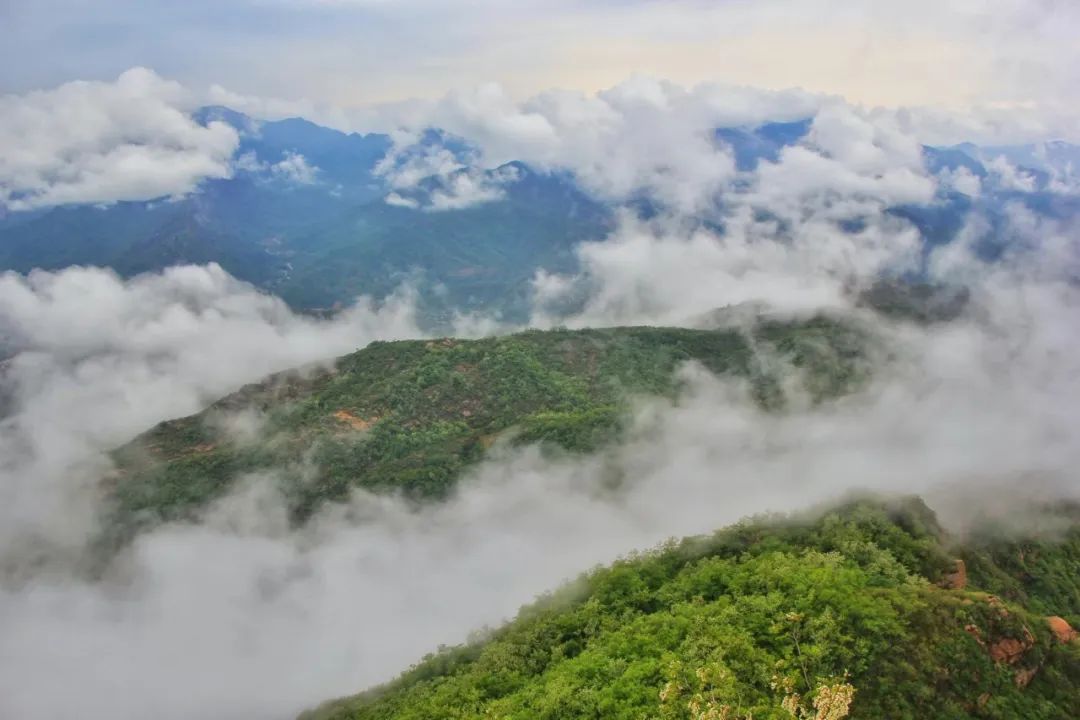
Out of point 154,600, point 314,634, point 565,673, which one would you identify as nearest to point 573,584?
point 565,673

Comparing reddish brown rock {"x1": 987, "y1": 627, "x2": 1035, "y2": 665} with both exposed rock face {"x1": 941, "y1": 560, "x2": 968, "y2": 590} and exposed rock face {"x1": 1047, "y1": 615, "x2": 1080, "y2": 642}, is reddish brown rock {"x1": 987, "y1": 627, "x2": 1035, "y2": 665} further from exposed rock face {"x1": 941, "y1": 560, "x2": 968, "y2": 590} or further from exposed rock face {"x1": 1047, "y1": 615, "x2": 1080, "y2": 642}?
exposed rock face {"x1": 941, "y1": 560, "x2": 968, "y2": 590}

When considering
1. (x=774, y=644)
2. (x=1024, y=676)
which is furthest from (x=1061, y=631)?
(x=774, y=644)

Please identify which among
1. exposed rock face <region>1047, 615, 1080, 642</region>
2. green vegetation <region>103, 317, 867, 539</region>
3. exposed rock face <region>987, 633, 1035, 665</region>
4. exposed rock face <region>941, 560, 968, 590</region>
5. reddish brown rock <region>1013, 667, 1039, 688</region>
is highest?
exposed rock face <region>987, 633, 1035, 665</region>

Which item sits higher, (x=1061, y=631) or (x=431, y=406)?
(x=1061, y=631)

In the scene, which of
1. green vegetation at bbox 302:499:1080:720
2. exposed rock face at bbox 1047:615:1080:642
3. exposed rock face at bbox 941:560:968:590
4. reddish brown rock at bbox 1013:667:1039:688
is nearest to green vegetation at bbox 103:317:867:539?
green vegetation at bbox 302:499:1080:720

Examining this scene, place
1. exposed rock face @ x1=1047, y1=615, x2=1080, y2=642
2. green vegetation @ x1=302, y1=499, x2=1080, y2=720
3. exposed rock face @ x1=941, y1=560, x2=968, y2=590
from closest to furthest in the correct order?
green vegetation @ x1=302, y1=499, x2=1080, y2=720 → exposed rock face @ x1=1047, y1=615, x2=1080, y2=642 → exposed rock face @ x1=941, y1=560, x2=968, y2=590

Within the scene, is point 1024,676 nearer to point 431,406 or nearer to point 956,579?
point 956,579

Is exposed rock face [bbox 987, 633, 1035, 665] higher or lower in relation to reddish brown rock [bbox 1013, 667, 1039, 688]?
higher

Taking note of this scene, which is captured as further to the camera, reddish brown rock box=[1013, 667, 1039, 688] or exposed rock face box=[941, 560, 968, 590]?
exposed rock face box=[941, 560, 968, 590]
